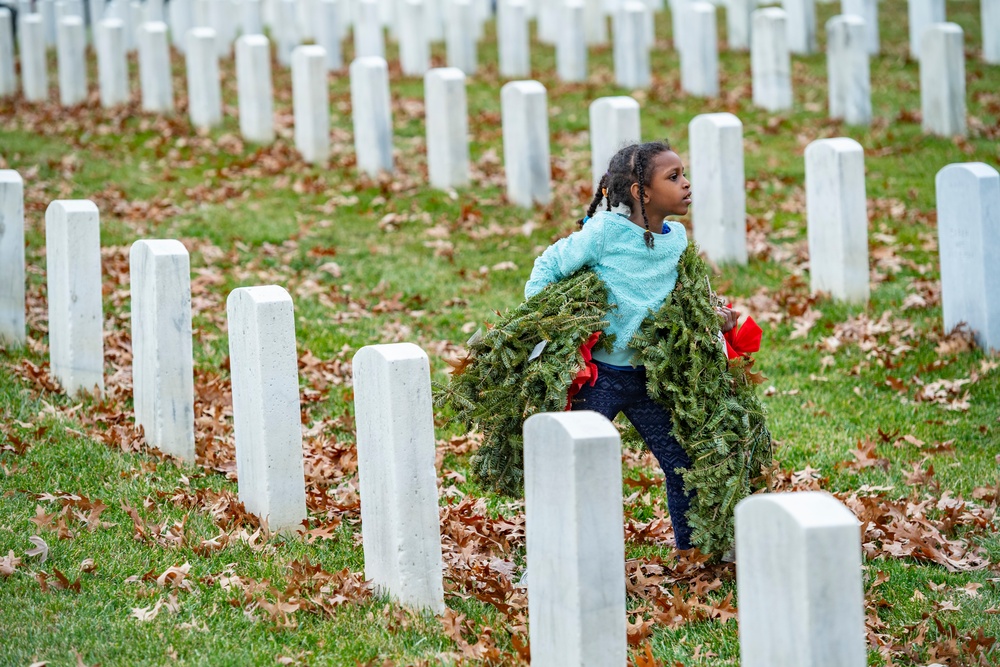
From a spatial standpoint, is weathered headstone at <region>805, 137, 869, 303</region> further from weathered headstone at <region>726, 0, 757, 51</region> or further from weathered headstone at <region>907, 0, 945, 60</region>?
weathered headstone at <region>726, 0, 757, 51</region>

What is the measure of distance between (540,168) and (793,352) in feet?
10.6

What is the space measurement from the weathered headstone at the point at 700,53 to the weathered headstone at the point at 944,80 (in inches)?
98.6

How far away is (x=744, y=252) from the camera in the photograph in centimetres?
830

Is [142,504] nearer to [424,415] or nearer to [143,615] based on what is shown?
[143,615]

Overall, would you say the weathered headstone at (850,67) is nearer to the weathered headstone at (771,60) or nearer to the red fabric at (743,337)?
the weathered headstone at (771,60)

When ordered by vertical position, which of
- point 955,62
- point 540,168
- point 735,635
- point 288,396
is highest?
point 955,62

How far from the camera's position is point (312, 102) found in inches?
428

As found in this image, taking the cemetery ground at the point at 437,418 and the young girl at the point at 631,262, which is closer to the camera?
the cemetery ground at the point at 437,418

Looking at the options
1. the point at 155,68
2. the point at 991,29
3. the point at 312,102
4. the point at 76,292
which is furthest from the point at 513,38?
the point at 76,292

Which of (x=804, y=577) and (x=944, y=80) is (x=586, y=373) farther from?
(x=944, y=80)

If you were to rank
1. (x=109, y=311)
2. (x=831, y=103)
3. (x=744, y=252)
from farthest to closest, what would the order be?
(x=831, y=103), (x=744, y=252), (x=109, y=311)

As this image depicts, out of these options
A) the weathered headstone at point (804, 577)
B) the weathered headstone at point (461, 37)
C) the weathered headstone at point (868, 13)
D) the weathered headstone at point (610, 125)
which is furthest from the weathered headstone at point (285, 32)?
the weathered headstone at point (804, 577)

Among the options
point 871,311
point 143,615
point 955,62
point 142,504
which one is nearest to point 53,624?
point 143,615

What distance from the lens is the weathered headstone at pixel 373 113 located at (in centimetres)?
1030
